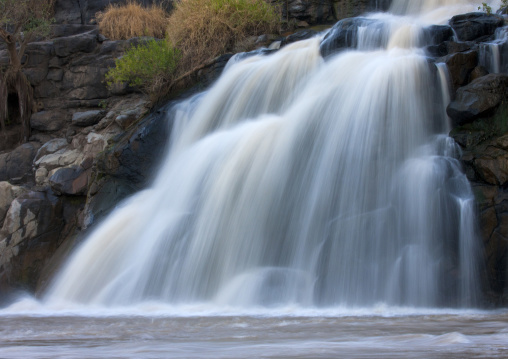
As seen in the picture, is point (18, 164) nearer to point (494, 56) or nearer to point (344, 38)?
point (344, 38)

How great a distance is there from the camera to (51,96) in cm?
1239

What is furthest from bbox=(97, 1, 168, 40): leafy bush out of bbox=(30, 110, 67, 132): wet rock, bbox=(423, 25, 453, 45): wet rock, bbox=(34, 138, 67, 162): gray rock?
bbox=(423, 25, 453, 45): wet rock

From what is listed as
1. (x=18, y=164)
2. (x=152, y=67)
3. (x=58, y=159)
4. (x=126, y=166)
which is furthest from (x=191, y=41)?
(x=18, y=164)

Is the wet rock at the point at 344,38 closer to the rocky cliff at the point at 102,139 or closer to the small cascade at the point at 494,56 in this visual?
the rocky cliff at the point at 102,139

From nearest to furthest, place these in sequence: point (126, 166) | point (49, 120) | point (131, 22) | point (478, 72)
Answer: point (478, 72), point (126, 166), point (49, 120), point (131, 22)

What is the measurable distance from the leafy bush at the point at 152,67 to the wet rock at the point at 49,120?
191 cm

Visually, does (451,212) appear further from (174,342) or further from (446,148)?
(174,342)

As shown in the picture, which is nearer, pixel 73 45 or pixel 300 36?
pixel 300 36

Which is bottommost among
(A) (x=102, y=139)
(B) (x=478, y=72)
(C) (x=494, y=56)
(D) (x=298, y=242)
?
(D) (x=298, y=242)

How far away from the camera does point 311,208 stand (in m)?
6.25

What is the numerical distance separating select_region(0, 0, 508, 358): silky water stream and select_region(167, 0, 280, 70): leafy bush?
10.1ft

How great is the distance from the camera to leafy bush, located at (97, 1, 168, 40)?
13445 mm

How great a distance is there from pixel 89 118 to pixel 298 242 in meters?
7.06

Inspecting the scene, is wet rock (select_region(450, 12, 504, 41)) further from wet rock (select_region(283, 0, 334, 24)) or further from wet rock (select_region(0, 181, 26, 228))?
wet rock (select_region(0, 181, 26, 228))
